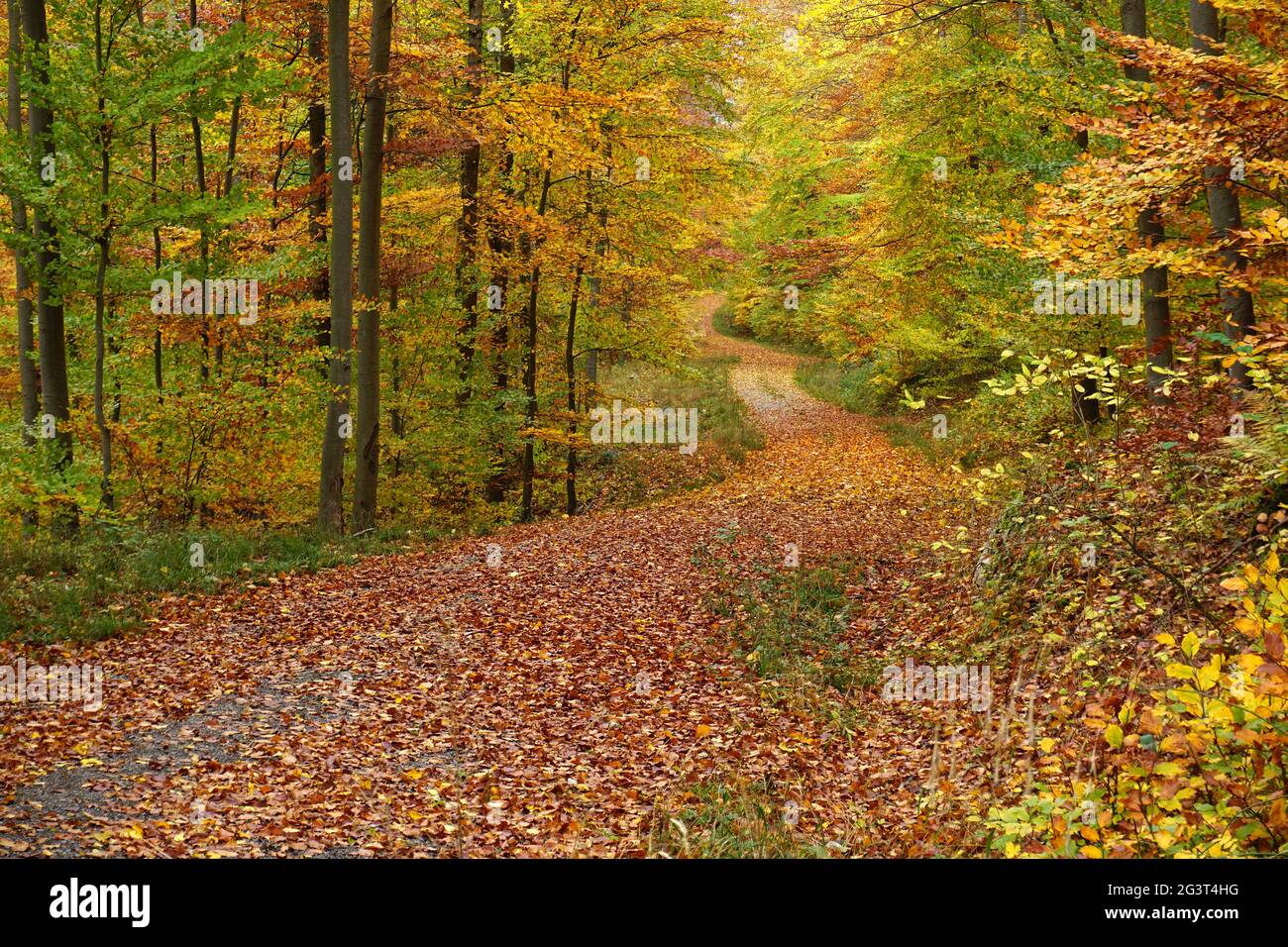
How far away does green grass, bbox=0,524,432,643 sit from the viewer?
893 centimetres

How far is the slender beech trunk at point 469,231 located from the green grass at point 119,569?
557cm

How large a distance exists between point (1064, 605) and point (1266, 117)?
451cm

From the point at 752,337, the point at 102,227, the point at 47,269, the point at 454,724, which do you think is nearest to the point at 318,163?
the point at 102,227

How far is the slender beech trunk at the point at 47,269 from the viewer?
36.3 ft

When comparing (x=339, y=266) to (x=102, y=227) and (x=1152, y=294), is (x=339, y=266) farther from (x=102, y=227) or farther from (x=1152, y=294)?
(x=1152, y=294)

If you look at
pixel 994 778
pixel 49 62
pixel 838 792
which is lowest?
pixel 838 792

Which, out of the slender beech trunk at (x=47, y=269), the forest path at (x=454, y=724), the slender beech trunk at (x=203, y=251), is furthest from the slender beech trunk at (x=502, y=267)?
the slender beech trunk at (x=47, y=269)

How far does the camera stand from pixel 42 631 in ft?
28.1

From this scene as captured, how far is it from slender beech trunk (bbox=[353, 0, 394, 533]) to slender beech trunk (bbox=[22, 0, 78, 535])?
13.0 feet

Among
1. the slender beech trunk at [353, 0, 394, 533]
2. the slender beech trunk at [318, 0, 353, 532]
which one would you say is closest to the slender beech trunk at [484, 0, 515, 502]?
the slender beech trunk at [353, 0, 394, 533]

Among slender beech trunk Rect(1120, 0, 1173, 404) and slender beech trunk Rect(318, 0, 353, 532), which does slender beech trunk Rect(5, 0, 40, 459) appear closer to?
slender beech trunk Rect(318, 0, 353, 532)
